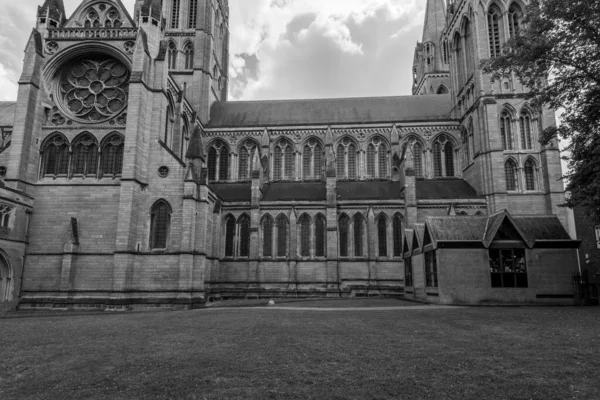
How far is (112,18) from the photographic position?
3203 centimetres

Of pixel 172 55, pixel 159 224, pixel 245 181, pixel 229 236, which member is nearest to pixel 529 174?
pixel 245 181

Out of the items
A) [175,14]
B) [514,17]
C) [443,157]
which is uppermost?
[175,14]

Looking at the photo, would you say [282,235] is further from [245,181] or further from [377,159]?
[377,159]

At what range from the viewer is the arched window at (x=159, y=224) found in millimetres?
28109

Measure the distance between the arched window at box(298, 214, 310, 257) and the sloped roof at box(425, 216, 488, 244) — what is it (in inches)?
551

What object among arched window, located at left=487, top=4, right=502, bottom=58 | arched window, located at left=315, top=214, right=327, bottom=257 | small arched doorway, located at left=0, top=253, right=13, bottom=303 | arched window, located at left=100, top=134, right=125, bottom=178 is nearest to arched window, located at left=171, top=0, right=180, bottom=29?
arched window, located at left=100, top=134, right=125, bottom=178

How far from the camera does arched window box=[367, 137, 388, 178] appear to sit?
42.4 meters

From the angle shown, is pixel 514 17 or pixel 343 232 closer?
pixel 343 232

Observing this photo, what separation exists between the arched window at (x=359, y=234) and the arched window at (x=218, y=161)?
14350 millimetres

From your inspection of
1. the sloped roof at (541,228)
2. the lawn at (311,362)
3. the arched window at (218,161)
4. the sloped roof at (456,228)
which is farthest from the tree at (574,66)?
the arched window at (218,161)

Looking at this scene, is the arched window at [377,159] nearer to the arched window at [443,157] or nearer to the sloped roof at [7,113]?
the arched window at [443,157]

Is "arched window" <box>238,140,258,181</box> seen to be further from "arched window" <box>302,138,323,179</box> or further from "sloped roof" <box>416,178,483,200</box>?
"sloped roof" <box>416,178,483,200</box>

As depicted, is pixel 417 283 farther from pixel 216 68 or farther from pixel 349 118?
pixel 216 68

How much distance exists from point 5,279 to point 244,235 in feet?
58.1
